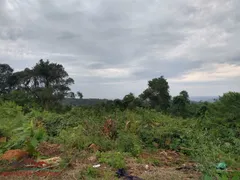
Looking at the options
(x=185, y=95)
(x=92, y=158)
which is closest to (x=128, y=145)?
(x=92, y=158)

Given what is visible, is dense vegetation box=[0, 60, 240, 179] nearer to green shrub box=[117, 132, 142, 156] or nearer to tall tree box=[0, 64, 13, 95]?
green shrub box=[117, 132, 142, 156]

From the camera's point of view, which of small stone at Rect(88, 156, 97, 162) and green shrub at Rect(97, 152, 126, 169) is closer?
green shrub at Rect(97, 152, 126, 169)

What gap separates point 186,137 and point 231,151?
32.6 inches

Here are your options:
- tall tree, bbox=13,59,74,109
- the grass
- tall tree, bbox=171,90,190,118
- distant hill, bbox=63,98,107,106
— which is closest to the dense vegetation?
the grass

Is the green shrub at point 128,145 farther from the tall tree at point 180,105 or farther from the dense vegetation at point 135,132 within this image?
the tall tree at point 180,105

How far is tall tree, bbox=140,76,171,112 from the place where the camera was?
13766 mm

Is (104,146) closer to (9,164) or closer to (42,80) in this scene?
(9,164)

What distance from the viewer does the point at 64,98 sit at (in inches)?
816

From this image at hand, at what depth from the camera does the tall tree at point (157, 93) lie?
13766mm

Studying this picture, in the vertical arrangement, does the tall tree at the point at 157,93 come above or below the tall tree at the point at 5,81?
below

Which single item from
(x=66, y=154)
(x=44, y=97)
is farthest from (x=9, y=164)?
(x=44, y=97)

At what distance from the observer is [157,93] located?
1380cm

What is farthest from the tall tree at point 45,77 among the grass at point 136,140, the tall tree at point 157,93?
the grass at point 136,140

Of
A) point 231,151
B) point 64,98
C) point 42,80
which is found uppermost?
point 42,80
